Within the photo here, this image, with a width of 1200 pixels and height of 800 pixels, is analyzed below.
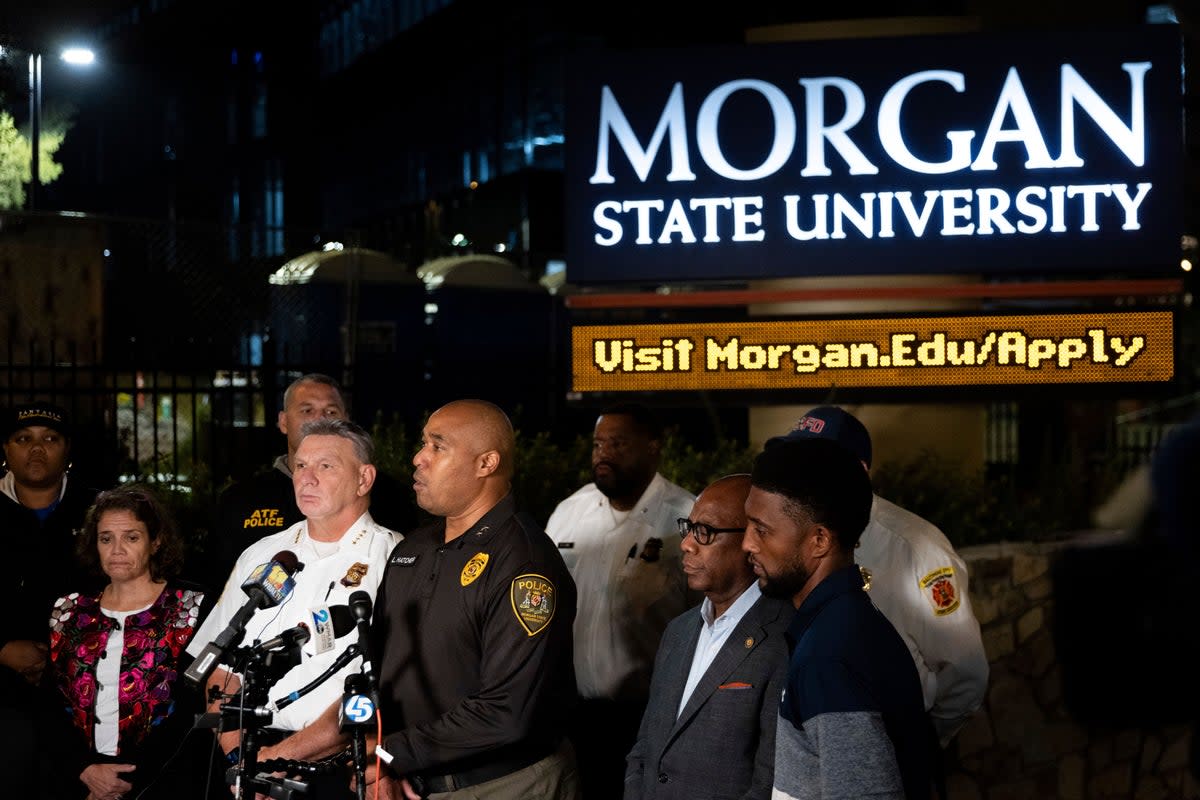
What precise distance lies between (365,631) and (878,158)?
4.97 metres

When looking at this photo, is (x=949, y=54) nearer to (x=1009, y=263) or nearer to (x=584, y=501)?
(x=1009, y=263)

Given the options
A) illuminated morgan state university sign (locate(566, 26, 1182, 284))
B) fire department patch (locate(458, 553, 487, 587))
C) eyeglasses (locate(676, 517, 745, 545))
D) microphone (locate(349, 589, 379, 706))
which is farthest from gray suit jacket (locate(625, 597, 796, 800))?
illuminated morgan state university sign (locate(566, 26, 1182, 284))

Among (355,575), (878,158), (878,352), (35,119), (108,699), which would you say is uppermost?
(35,119)

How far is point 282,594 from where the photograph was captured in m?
3.56

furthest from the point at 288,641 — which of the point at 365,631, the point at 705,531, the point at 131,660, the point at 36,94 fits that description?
the point at 36,94

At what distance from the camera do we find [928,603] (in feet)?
16.0

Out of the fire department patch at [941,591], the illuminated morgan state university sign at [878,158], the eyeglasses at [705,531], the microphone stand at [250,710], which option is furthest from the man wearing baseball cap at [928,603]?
the illuminated morgan state university sign at [878,158]

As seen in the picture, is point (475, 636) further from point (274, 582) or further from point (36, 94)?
point (36, 94)

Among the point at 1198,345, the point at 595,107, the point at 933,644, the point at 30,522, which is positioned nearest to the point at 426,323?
the point at 1198,345

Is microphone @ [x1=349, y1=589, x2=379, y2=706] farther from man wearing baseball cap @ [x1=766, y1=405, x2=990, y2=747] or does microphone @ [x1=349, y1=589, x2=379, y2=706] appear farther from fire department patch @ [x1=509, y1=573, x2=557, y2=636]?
man wearing baseball cap @ [x1=766, y1=405, x2=990, y2=747]

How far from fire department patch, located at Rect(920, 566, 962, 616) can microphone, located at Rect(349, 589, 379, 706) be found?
7.29ft

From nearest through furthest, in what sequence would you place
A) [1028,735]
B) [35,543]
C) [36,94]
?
[35,543], [1028,735], [36,94]

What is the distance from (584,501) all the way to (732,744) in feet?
9.57

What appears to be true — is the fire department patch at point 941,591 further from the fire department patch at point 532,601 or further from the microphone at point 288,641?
the microphone at point 288,641
